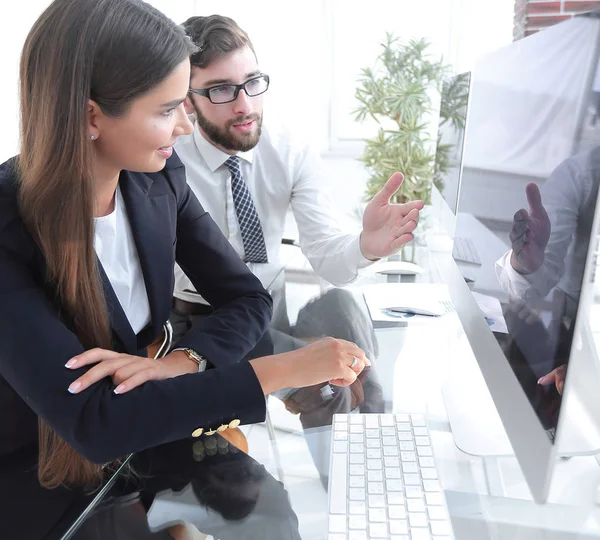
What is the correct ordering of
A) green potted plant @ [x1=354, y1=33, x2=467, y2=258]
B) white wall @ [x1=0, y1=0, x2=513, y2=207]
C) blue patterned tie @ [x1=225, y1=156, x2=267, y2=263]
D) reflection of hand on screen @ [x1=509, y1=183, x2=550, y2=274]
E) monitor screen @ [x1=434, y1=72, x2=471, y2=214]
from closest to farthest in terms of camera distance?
reflection of hand on screen @ [x1=509, y1=183, x2=550, y2=274], monitor screen @ [x1=434, y1=72, x2=471, y2=214], blue patterned tie @ [x1=225, y1=156, x2=267, y2=263], green potted plant @ [x1=354, y1=33, x2=467, y2=258], white wall @ [x1=0, y1=0, x2=513, y2=207]

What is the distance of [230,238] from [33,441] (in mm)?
917

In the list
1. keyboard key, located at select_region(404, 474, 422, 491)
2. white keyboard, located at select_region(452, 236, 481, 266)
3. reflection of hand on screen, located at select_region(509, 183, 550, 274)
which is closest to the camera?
reflection of hand on screen, located at select_region(509, 183, 550, 274)

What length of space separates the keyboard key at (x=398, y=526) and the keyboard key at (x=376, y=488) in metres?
0.06

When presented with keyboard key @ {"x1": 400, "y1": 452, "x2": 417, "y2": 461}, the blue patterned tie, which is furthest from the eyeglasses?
keyboard key @ {"x1": 400, "y1": 452, "x2": 417, "y2": 461}

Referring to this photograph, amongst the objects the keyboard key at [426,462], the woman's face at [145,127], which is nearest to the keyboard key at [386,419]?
the keyboard key at [426,462]

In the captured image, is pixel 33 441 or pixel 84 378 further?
pixel 33 441

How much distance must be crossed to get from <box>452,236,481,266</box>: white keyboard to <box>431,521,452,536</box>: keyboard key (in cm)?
44

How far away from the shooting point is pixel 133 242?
1.13 metres

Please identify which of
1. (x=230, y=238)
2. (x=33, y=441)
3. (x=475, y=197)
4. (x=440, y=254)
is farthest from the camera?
(x=440, y=254)

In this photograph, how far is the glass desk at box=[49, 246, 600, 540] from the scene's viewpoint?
74 cm

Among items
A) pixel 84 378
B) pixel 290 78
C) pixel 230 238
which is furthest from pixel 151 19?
pixel 290 78

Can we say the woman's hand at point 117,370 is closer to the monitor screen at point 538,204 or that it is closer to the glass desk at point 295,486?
the glass desk at point 295,486

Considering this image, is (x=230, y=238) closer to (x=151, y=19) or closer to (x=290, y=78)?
(x=151, y=19)

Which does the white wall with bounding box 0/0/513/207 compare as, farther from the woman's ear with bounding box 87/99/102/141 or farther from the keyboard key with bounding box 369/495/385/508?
the keyboard key with bounding box 369/495/385/508
